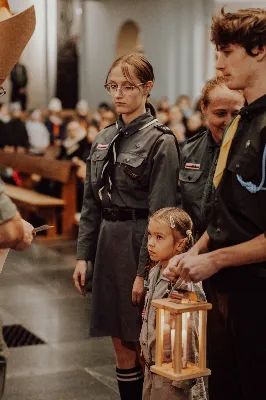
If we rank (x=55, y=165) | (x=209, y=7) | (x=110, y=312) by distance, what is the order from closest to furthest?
1. (x=110, y=312)
2. (x=55, y=165)
3. (x=209, y=7)

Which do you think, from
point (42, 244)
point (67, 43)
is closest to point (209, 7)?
point (67, 43)

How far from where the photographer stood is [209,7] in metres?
21.9

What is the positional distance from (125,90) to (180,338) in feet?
4.97

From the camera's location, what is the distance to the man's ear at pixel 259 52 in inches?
119

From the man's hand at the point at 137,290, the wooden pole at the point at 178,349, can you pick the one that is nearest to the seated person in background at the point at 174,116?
the man's hand at the point at 137,290

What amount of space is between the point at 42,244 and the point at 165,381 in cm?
783

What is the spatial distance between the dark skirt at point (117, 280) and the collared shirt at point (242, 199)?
1316mm

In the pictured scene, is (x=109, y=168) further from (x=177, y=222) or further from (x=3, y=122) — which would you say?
(x=3, y=122)

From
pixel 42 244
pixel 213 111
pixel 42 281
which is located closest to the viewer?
pixel 213 111

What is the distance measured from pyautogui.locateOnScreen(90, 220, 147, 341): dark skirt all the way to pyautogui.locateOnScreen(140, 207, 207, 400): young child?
1.36 ft

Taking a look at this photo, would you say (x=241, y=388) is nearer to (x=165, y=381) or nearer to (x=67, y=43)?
(x=165, y=381)

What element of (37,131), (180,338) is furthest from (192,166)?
(37,131)

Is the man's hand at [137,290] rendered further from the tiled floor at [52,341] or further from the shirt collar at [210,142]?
the tiled floor at [52,341]

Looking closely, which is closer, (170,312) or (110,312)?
(170,312)
